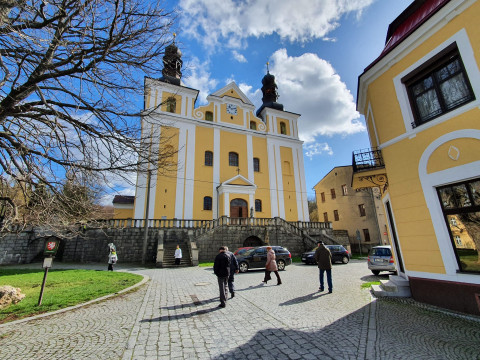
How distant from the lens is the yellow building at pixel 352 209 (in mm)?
27141

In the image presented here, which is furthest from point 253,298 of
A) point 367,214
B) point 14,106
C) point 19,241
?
point 367,214

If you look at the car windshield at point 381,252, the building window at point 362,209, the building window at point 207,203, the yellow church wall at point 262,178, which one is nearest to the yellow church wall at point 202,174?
the building window at point 207,203

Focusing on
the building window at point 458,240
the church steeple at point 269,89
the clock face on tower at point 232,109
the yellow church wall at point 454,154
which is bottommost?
the building window at point 458,240

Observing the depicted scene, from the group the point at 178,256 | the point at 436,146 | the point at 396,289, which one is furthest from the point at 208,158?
the point at 436,146

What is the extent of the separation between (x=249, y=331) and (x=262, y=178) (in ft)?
77.9

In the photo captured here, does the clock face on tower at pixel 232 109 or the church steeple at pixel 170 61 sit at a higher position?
the clock face on tower at pixel 232 109

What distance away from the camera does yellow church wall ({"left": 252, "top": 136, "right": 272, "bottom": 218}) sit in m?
26.5

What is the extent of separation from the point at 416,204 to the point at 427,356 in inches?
152

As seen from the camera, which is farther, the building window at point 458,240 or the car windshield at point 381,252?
the car windshield at point 381,252

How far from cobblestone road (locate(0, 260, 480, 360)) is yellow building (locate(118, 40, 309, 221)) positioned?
16.4 metres

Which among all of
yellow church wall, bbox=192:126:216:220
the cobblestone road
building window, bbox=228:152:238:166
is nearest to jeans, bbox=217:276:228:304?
the cobblestone road

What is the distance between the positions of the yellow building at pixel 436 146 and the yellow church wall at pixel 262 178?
19.3 meters

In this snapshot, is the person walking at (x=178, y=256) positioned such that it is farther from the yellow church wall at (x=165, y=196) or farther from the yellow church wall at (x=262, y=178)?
the yellow church wall at (x=262, y=178)

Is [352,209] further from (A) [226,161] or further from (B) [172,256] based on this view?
(B) [172,256]
